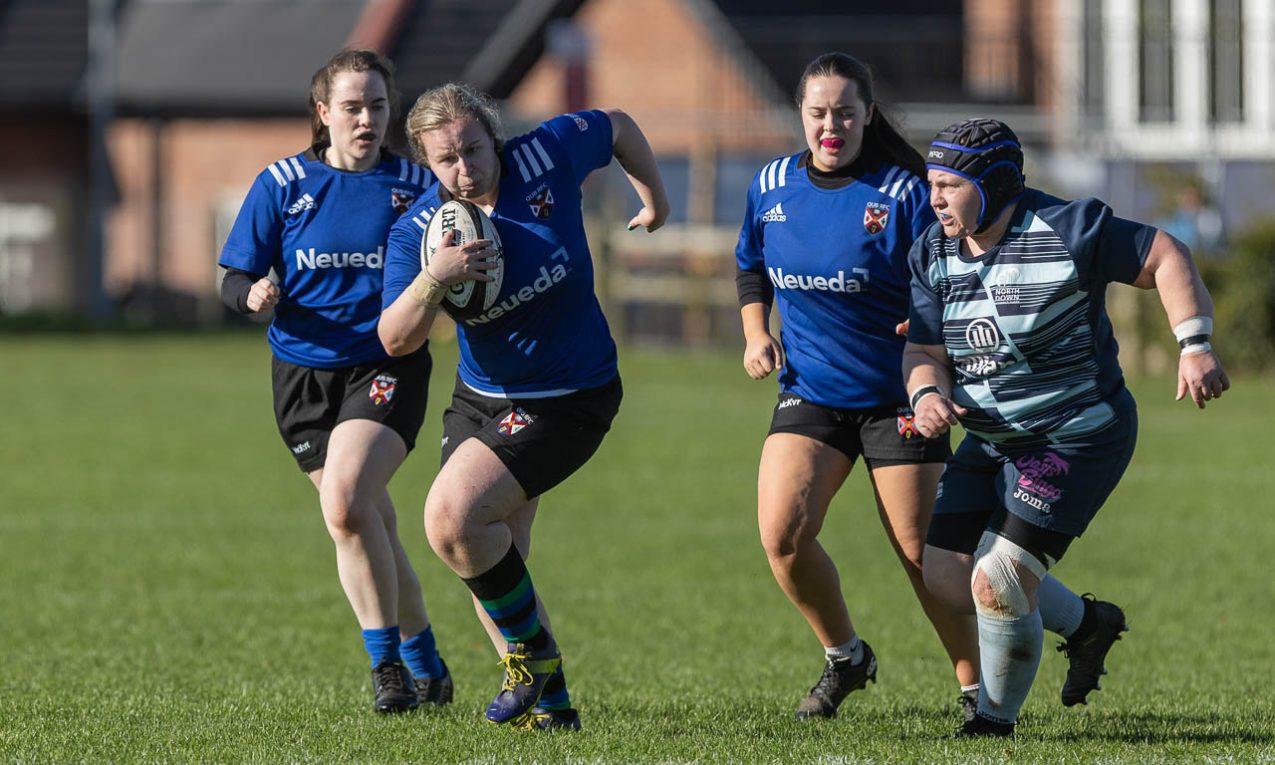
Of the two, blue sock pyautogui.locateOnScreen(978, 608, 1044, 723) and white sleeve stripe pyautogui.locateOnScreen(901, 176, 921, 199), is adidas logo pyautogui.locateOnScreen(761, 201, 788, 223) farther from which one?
blue sock pyautogui.locateOnScreen(978, 608, 1044, 723)

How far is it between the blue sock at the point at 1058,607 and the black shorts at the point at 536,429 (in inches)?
59.3

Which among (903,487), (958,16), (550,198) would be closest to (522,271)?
(550,198)

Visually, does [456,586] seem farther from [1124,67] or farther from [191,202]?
[191,202]

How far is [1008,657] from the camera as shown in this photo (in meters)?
6.22

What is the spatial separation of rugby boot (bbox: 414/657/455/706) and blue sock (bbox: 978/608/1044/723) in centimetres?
203

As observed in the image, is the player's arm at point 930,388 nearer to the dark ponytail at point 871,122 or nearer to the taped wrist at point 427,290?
the dark ponytail at point 871,122

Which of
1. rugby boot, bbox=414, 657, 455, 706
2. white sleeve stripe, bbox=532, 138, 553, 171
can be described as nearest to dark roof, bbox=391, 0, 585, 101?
rugby boot, bbox=414, 657, 455, 706

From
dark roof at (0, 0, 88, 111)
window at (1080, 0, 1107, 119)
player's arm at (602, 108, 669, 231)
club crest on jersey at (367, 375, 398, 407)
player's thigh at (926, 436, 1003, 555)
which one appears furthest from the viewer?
dark roof at (0, 0, 88, 111)

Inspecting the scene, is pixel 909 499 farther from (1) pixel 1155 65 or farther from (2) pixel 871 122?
(1) pixel 1155 65

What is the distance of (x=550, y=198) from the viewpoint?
6516 mm

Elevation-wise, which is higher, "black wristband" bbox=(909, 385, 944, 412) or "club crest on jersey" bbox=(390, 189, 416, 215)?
"club crest on jersey" bbox=(390, 189, 416, 215)

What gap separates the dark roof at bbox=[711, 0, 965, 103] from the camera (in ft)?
103

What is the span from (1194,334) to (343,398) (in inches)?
121

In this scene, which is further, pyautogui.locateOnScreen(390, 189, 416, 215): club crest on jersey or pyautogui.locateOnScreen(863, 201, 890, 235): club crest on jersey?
pyautogui.locateOnScreen(390, 189, 416, 215): club crest on jersey
